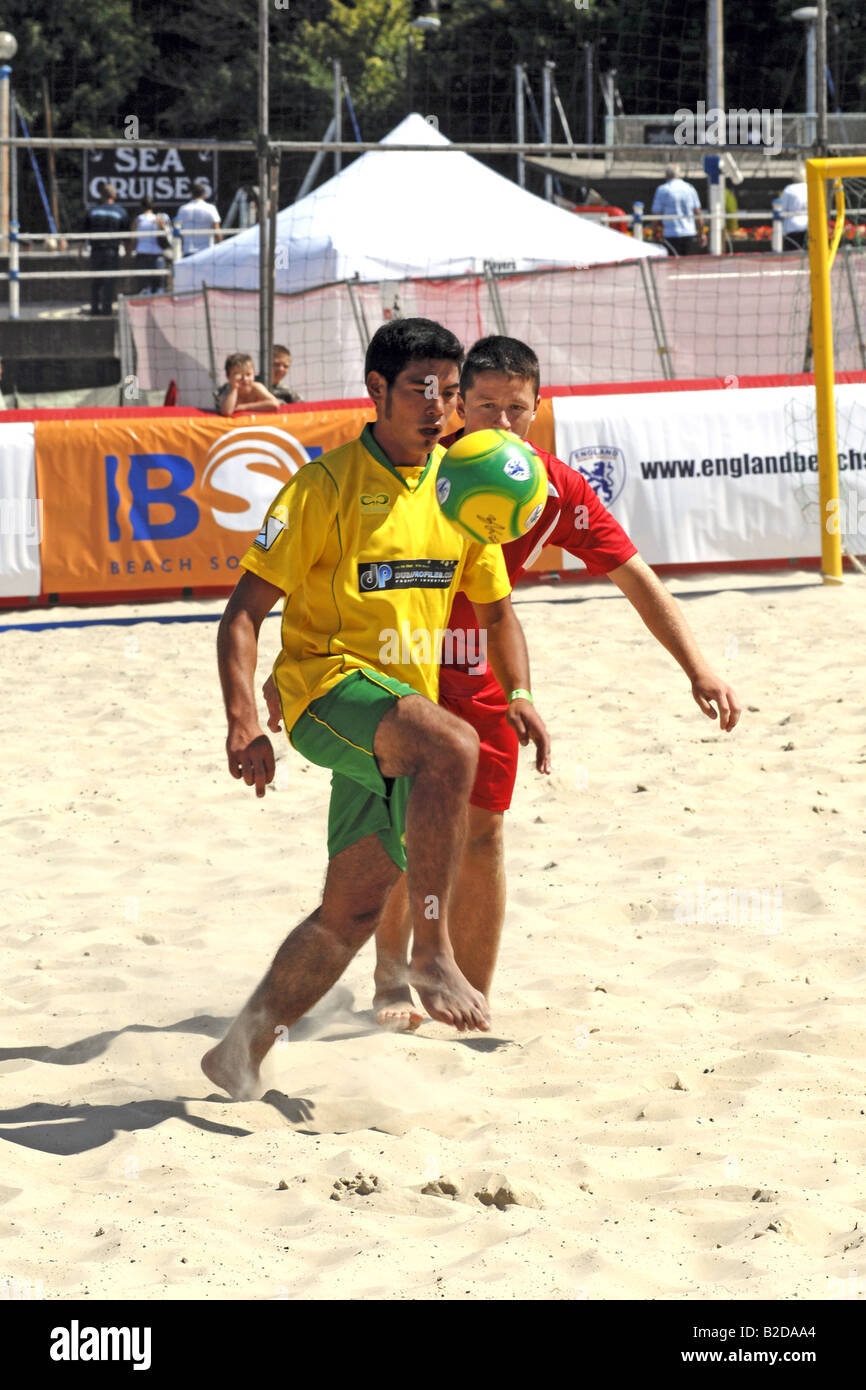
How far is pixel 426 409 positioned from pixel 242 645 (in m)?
0.61

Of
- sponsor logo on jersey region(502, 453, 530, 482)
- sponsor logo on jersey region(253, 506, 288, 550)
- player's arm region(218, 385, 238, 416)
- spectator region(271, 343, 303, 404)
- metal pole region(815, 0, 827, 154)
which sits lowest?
sponsor logo on jersey region(253, 506, 288, 550)

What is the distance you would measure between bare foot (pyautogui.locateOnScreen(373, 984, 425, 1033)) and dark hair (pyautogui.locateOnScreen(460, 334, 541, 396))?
4.94 ft

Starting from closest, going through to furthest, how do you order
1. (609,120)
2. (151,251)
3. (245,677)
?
1. (245,677)
2. (151,251)
3. (609,120)

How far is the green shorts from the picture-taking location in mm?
3188

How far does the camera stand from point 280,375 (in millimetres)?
11117

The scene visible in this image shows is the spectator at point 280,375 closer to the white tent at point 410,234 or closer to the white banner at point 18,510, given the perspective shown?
the white banner at point 18,510

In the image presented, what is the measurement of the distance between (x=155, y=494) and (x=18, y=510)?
2.60 feet

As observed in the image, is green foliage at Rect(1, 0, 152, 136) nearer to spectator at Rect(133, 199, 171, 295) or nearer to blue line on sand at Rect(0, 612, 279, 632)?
spectator at Rect(133, 199, 171, 295)

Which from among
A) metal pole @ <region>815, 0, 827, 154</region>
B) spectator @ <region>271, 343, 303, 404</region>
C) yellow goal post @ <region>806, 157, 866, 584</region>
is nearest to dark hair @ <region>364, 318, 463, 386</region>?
yellow goal post @ <region>806, 157, 866, 584</region>

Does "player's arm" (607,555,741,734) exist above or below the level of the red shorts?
above

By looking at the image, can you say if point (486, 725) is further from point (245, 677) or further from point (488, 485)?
point (245, 677)

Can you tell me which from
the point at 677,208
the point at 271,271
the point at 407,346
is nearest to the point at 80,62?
the point at 677,208

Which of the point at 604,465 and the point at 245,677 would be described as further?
the point at 604,465

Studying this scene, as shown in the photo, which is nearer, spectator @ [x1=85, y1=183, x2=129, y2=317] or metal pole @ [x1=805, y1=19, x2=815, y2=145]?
spectator @ [x1=85, y1=183, x2=129, y2=317]
